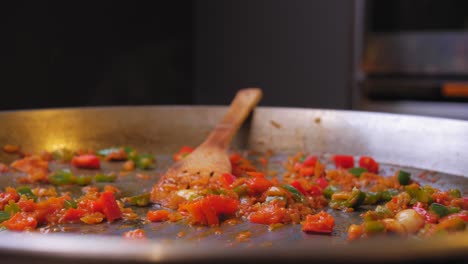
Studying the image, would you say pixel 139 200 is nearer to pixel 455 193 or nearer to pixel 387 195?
pixel 387 195

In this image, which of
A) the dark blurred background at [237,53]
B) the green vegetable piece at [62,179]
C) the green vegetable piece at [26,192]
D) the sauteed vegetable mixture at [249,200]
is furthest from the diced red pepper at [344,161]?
the dark blurred background at [237,53]

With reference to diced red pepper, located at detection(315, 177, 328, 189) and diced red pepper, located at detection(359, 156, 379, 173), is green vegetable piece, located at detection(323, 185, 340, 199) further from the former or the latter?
diced red pepper, located at detection(359, 156, 379, 173)

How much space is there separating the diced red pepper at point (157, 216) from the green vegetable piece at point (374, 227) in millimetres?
427

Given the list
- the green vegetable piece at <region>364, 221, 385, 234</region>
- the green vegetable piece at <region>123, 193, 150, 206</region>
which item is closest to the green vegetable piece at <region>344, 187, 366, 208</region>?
A: the green vegetable piece at <region>364, 221, 385, 234</region>

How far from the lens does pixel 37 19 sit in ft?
11.2

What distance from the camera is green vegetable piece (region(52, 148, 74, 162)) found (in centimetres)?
192

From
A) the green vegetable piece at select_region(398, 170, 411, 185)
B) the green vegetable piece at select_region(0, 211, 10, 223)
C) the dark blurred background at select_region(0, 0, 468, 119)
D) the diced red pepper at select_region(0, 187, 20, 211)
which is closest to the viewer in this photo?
the green vegetable piece at select_region(0, 211, 10, 223)

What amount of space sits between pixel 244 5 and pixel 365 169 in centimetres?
336

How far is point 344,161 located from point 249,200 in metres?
0.57

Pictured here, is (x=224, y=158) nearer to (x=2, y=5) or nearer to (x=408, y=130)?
(x=408, y=130)

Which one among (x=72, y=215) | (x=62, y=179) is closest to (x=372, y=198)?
(x=72, y=215)

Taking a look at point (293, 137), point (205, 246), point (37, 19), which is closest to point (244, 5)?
point (37, 19)

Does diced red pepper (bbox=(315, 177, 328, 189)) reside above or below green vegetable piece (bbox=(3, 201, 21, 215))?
below

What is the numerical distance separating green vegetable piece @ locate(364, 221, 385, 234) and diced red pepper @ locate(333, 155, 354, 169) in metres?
0.68
